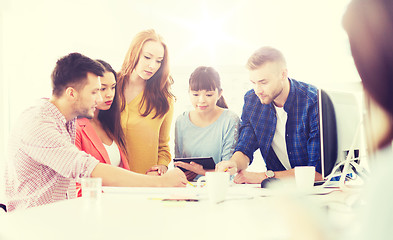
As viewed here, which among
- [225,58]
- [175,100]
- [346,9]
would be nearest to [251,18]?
[225,58]

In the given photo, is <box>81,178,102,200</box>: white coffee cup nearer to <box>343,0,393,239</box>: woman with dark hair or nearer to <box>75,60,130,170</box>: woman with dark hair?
<box>343,0,393,239</box>: woman with dark hair

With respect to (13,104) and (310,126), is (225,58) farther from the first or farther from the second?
(13,104)

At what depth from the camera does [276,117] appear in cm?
297

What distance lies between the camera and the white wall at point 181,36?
3328mm

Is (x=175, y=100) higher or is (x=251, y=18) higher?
(x=251, y=18)

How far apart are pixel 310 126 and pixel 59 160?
75.7 inches

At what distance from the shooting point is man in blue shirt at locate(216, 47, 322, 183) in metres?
2.82

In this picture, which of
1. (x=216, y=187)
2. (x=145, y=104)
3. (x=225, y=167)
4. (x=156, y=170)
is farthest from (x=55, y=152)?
(x=145, y=104)

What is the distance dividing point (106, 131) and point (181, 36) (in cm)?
128

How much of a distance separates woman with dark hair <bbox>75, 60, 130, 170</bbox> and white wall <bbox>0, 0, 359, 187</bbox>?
1.60 ft

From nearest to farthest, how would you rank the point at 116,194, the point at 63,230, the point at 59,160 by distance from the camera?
the point at 63,230
the point at 116,194
the point at 59,160

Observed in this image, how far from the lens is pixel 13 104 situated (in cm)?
Answer: 356

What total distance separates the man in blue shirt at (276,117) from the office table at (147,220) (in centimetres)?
166

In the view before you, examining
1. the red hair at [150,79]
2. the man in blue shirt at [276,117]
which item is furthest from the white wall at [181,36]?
the man in blue shirt at [276,117]
